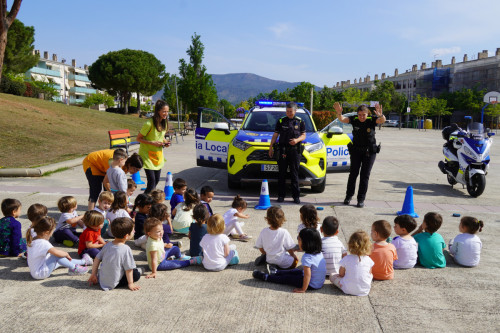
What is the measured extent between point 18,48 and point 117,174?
49.9 metres

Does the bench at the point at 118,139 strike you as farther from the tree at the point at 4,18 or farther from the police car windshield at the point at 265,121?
the police car windshield at the point at 265,121

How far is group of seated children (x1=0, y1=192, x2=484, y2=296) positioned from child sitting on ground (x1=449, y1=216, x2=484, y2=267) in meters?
0.01

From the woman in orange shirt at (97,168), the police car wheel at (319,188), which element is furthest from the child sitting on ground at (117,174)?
the police car wheel at (319,188)

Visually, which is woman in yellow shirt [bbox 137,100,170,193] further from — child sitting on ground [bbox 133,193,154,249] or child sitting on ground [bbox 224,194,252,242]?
child sitting on ground [bbox 224,194,252,242]

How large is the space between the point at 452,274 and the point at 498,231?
2.45 metres

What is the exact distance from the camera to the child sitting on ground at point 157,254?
171 inches

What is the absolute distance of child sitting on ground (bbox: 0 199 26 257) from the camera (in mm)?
4559

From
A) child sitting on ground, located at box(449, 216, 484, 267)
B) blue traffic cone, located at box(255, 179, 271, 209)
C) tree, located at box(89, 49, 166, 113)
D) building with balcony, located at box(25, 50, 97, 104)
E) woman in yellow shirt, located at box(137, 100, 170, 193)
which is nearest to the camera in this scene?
child sitting on ground, located at box(449, 216, 484, 267)

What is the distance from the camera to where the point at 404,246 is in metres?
4.59

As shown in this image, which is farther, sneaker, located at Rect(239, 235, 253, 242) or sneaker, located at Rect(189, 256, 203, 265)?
sneaker, located at Rect(239, 235, 253, 242)

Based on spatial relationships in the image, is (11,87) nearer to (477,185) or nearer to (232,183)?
(232,183)

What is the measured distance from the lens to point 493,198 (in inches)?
358

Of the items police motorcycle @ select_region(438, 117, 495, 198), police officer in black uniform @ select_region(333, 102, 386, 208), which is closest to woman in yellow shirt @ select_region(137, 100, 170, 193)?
police officer in black uniform @ select_region(333, 102, 386, 208)

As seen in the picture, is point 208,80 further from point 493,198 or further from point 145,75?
point 493,198
